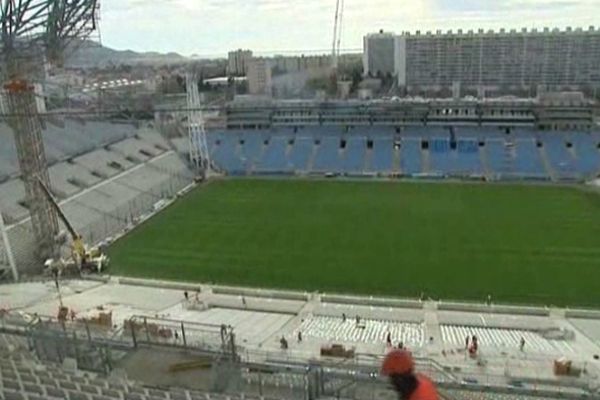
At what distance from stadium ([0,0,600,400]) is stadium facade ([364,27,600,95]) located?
74.5 feet

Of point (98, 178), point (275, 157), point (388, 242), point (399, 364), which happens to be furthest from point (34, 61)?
point (399, 364)

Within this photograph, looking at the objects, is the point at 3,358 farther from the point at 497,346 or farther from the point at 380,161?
the point at 380,161

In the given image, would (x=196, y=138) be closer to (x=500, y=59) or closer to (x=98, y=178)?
(x=98, y=178)

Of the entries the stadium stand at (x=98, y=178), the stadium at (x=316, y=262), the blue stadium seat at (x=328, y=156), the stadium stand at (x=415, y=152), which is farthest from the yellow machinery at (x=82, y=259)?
the blue stadium seat at (x=328, y=156)

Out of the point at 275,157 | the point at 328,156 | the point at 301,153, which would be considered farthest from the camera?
the point at 301,153

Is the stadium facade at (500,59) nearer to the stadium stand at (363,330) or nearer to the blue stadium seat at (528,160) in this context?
the blue stadium seat at (528,160)

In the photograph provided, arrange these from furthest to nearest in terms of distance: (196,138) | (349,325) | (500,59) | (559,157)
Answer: (500,59) < (196,138) < (559,157) < (349,325)

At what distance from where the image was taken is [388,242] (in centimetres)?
1981

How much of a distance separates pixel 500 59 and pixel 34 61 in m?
48.2

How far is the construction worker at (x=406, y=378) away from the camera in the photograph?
2232 mm

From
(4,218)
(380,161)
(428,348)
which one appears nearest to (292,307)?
(428,348)

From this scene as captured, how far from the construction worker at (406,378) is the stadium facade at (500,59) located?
172 feet

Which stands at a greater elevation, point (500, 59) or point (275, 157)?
point (500, 59)

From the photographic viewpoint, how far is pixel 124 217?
23.2m
